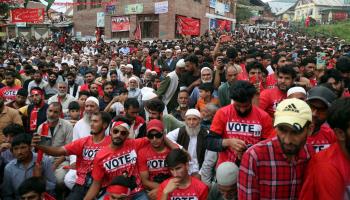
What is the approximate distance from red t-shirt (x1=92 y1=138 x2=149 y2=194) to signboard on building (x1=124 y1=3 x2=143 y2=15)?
2504 cm

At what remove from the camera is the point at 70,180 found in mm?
5105

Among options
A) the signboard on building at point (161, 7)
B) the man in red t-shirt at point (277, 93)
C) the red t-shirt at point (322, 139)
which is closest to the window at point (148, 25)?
the signboard on building at point (161, 7)

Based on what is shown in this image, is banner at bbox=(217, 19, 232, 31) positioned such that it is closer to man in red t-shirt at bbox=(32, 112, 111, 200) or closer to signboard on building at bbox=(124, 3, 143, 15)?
signboard on building at bbox=(124, 3, 143, 15)

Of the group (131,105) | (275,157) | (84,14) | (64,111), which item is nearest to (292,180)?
(275,157)

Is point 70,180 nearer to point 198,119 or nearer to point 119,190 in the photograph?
point 119,190

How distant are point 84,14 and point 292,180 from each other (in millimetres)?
36274

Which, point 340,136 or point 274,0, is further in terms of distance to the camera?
point 274,0

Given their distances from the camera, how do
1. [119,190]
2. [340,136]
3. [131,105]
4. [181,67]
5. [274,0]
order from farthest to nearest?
[274,0], [181,67], [131,105], [119,190], [340,136]

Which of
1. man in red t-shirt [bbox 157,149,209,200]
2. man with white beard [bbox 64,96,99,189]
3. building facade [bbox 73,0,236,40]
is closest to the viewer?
man in red t-shirt [bbox 157,149,209,200]

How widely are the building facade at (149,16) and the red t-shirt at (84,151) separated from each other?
2082 cm

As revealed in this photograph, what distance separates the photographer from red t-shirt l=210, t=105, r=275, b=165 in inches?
133

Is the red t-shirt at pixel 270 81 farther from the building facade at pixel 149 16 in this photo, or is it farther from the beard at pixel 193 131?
the building facade at pixel 149 16

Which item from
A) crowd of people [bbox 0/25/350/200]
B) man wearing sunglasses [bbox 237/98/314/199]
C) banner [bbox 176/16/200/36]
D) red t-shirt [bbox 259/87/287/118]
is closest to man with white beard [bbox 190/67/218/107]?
crowd of people [bbox 0/25/350/200]

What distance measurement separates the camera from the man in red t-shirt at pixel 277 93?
15.1 feet
